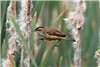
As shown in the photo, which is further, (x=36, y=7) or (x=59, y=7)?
(x=59, y=7)

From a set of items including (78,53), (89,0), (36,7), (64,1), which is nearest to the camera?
(78,53)

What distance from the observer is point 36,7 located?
113 centimetres

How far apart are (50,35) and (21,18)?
0.14 m

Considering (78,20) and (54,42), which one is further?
(54,42)

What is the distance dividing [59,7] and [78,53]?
142 cm

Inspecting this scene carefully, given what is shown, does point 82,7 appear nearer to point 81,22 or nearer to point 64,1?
point 81,22

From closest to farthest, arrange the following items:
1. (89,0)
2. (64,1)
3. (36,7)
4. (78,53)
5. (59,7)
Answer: (78,53) → (36,7) → (89,0) → (59,7) → (64,1)

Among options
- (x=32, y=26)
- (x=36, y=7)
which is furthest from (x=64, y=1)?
(x=32, y=26)

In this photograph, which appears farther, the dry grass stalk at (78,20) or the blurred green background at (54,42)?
the blurred green background at (54,42)

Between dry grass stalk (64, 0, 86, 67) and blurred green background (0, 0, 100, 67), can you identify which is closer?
dry grass stalk (64, 0, 86, 67)

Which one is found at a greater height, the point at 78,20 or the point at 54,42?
the point at 78,20

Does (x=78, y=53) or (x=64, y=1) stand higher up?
(x=64, y=1)

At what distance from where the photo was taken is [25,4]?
33.0 inches

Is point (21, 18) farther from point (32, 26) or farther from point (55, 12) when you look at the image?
point (55, 12)
